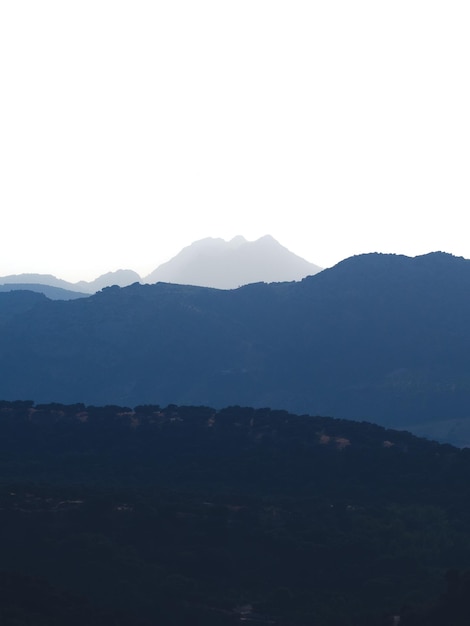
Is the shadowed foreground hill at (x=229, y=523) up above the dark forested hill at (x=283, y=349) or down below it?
below

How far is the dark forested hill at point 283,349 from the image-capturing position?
160875mm

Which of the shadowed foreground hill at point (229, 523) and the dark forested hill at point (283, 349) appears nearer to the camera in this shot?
the shadowed foreground hill at point (229, 523)

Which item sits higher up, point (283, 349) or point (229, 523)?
point (283, 349)

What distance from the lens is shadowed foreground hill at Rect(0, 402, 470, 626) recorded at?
4294cm

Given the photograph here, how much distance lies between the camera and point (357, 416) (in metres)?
150

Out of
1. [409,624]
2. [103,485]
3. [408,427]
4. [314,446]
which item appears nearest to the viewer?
[409,624]

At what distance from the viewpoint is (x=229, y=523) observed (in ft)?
185

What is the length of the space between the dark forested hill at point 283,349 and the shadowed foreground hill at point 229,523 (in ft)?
230

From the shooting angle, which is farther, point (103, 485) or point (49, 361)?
point (49, 361)

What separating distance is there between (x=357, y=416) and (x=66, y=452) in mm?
74884

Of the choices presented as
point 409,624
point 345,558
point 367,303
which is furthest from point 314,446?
point 367,303

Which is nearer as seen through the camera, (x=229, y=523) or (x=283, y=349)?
(x=229, y=523)

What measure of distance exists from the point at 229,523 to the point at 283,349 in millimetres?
125275

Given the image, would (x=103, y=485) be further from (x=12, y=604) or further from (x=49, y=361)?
(x=49, y=361)
